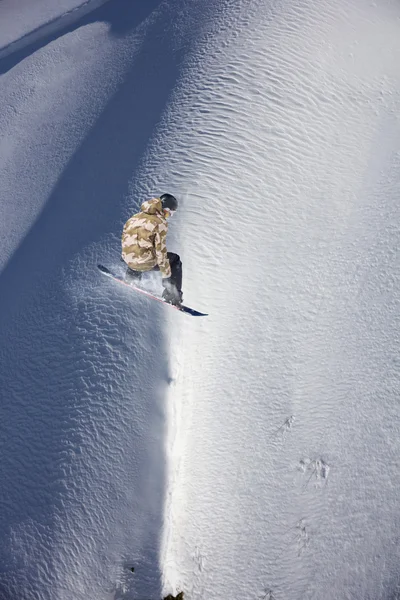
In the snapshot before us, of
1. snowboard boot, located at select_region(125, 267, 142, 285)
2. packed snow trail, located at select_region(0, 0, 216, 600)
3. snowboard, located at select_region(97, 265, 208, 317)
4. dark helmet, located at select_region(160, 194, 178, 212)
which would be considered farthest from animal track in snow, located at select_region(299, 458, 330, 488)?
dark helmet, located at select_region(160, 194, 178, 212)

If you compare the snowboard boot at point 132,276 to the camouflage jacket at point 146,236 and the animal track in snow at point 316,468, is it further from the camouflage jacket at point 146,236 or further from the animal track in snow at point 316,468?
the animal track in snow at point 316,468

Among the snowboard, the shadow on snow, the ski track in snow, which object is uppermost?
the ski track in snow

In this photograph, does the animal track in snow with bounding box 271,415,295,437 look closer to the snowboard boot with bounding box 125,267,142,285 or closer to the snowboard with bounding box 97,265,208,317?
the snowboard with bounding box 97,265,208,317

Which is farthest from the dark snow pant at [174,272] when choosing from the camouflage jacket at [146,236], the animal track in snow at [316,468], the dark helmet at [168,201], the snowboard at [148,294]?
the animal track in snow at [316,468]

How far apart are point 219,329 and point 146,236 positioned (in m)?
1.32

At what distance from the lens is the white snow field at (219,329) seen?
3.77 meters

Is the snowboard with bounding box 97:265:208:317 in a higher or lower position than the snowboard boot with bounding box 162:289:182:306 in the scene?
lower

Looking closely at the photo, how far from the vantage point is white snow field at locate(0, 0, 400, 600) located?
12.4 ft

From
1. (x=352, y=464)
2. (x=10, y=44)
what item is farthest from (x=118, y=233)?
(x=10, y=44)

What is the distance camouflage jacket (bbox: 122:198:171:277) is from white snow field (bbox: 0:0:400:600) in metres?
0.76

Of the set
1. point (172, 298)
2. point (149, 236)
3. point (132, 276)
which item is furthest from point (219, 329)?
point (149, 236)

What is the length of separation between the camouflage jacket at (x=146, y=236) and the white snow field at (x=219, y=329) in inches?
30.0

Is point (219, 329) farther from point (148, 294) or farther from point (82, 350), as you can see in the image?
point (82, 350)

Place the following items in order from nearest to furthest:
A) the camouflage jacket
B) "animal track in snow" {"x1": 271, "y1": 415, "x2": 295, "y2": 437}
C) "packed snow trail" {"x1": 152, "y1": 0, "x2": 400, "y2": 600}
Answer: "packed snow trail" {"x1": 152, "y1": 0, "x2": 400, "y2": 600}, the camouflage jacket, "animal track in snow" {"x1": 271, "y1": 415, "x2": 295, "y2": 437}
